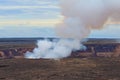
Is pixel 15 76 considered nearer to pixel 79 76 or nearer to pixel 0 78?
pixel 0 78

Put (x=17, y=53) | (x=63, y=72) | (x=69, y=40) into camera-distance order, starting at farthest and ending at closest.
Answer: (x=17, y=53), (x=69, y=40), (x=63, y=72)

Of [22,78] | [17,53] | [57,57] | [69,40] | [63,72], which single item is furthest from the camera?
[17,53]

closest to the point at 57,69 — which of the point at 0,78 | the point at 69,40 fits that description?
the point at 0,78

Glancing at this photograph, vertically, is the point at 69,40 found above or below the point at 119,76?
above

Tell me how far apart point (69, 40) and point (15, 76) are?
22.1 m

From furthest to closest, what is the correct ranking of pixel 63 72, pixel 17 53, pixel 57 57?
pixel 17 53 → pixel 57 57 → pixel 63 72

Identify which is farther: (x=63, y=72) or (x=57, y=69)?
(x=57, y=69)

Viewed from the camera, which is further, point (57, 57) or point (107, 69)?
point (57, 57)

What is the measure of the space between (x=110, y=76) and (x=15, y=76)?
1117cm

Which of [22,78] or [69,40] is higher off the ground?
[69,40]

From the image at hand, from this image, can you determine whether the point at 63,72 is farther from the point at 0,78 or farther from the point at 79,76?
the point at 0,78

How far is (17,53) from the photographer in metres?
90.1

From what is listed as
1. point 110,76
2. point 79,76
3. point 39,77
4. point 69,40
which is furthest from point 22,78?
point 69,40

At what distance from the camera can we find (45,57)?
2827 inches
